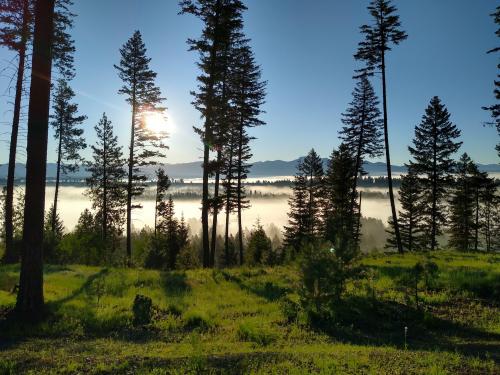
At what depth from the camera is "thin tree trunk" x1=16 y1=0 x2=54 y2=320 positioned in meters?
8.83

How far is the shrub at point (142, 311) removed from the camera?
9.52 meters

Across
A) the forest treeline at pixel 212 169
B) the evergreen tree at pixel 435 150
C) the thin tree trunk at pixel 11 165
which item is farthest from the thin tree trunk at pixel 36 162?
the evergreen tree at pixel 435 150

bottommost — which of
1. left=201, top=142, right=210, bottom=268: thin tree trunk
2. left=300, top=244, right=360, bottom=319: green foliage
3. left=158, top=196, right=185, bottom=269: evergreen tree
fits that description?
left=158, top=196, right=185, bottom=269: evergreen tree

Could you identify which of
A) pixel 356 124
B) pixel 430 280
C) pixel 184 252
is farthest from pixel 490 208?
pixel 430 280

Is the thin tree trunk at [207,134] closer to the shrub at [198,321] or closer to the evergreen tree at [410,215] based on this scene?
the shrub at [198,321]

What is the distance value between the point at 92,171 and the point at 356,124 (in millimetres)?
23168

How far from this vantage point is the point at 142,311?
9.90 meters

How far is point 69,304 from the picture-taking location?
34.0ft

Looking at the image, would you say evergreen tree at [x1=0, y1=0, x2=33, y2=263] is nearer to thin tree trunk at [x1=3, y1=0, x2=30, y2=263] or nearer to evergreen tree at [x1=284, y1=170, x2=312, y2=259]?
thin tree trunk at [x1=3, y1=0, x2=30, y2=263]

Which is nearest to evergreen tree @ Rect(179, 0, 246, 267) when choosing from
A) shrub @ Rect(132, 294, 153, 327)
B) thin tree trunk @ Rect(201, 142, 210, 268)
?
thin tree trunk @ Rect(201, 142, 210, 268)

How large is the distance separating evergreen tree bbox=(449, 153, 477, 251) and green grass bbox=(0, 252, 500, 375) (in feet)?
103

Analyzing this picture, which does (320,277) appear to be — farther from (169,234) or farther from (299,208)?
(169,234)

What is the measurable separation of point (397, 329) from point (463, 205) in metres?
42.2

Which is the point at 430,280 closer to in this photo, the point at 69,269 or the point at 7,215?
the point at 69,269
